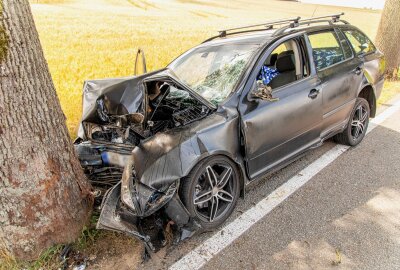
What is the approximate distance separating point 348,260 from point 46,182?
242 cm

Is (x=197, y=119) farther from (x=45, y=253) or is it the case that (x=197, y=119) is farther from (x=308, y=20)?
(x=308, y=20)

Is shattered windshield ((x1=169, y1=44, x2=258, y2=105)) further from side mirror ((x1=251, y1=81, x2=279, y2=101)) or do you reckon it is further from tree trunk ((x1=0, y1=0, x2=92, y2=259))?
tree trunk ((x1=0, y1=0, x2=92, y2=259))

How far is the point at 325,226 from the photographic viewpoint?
9.65 ft

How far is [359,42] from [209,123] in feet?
9.92

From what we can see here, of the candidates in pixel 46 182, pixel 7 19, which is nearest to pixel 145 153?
pixel 46 182

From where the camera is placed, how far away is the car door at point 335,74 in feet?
12.6

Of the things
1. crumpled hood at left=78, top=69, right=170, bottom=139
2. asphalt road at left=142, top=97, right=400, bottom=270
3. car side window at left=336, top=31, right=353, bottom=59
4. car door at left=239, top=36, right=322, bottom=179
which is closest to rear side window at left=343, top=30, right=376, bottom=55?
car side window at left=336, top=31, right=353, bottom=59

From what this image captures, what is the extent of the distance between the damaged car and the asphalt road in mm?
313

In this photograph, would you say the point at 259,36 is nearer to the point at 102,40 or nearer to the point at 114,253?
the point at 114,253

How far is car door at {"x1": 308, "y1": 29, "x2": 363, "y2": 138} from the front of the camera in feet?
12.6

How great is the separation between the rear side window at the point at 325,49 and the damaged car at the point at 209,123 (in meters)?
0.02

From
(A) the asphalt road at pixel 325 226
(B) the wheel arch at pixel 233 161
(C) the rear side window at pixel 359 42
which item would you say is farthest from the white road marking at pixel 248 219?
(C) the rear side window at pixel 359 42

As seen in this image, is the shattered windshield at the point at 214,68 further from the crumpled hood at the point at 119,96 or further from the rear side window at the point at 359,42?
the rear side window at the point at 359,42

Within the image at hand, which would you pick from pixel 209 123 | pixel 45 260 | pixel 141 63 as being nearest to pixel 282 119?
pixel 209 123
